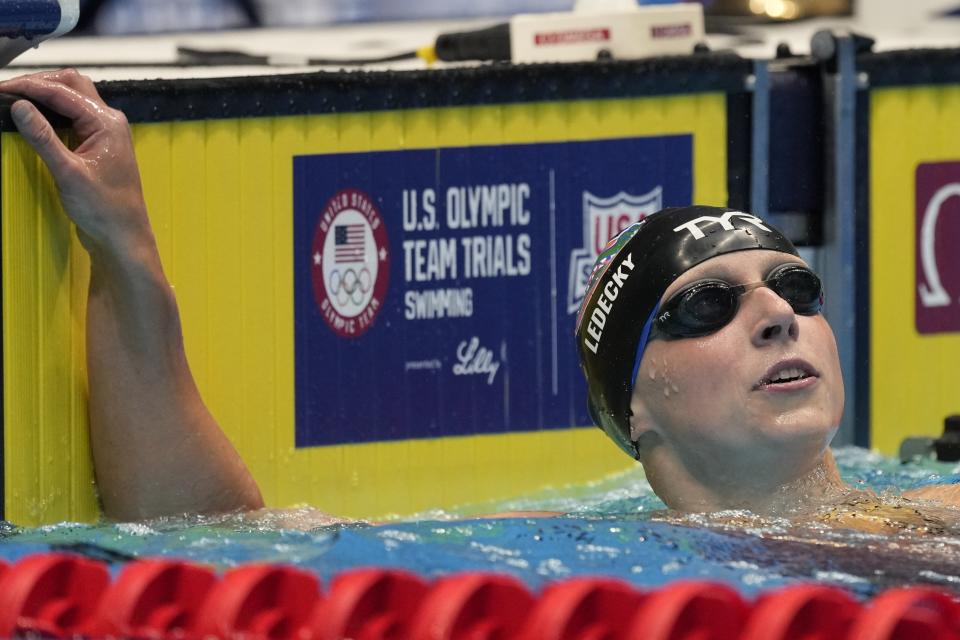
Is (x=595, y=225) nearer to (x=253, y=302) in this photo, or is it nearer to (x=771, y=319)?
(x=253, y=302)

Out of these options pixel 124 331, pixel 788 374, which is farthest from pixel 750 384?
pixel 124 331

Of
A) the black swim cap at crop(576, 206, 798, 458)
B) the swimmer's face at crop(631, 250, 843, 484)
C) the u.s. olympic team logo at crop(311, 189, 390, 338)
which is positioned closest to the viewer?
the swimmer's face at crop(631, 250, 843, 484)

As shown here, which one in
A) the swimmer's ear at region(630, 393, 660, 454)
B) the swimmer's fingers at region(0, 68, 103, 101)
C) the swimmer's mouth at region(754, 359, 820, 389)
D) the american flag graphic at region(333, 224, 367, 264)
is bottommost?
the swimmer's ear at region(630, 393, 660, 454)

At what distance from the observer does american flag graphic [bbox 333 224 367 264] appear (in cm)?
418

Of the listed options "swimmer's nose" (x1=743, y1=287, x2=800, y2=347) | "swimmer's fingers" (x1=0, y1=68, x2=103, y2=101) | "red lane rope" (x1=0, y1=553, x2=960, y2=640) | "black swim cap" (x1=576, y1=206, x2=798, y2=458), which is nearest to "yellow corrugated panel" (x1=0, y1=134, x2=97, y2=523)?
"swimmer's fingers" (x1=0, y1=68, x2=103, y2=101)

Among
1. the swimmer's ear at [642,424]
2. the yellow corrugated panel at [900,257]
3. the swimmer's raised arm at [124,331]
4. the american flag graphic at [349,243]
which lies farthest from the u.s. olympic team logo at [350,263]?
the yellow corrugated panel at [900,257]

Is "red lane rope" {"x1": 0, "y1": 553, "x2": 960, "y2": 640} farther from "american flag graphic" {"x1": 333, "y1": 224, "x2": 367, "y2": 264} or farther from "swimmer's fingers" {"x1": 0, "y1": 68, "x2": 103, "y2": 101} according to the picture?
"american flag graphic" {"x1": 333, "y1": 224, "x2": 367, "y2": 264}

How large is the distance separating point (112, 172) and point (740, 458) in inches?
46.5

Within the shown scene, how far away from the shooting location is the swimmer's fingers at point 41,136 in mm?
3426

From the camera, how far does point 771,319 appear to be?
10.8ft

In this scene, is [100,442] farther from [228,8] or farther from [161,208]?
[228,8]

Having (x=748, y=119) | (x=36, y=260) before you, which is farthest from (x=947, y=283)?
(x=36, y=260)

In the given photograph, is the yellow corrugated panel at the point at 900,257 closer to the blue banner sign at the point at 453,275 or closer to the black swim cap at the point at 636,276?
the blue banner sign at the point at 453,275

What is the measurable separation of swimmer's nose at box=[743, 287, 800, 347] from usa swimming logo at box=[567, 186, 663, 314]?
3.72 ft
